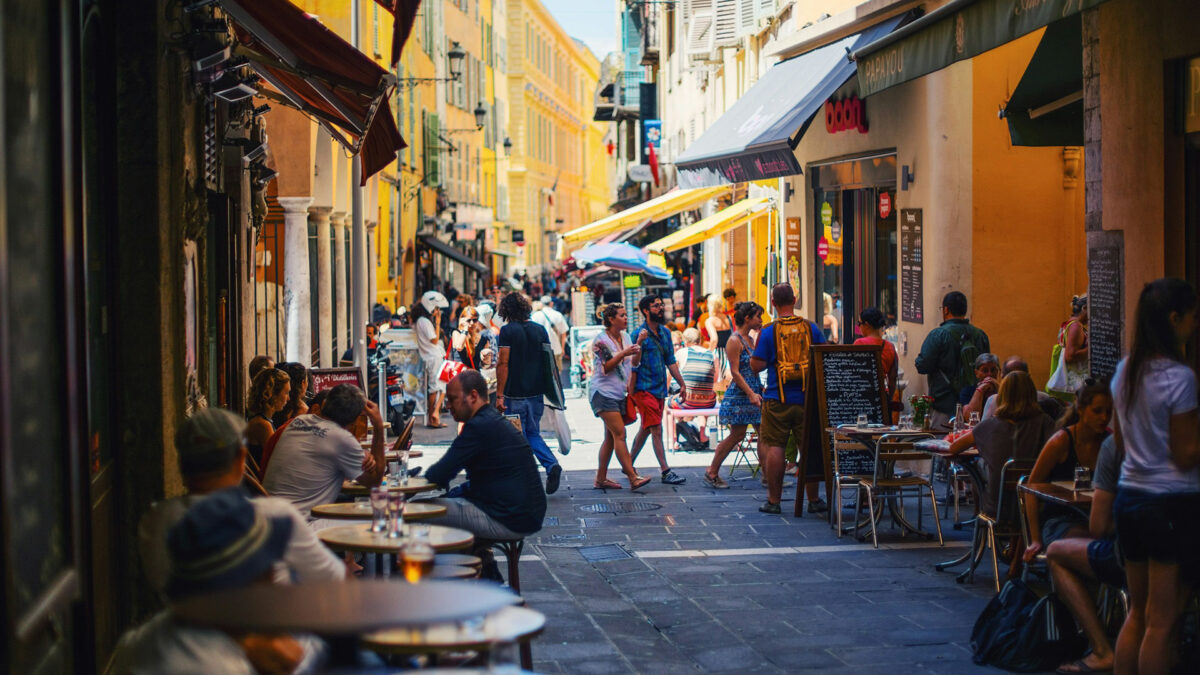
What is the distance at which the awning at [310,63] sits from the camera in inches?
316

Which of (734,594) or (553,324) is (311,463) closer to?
(734,594)

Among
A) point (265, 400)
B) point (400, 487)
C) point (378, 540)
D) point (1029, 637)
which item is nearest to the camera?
point (378, 540)

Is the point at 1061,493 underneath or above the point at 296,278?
underneath

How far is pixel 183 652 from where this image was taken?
3.71m

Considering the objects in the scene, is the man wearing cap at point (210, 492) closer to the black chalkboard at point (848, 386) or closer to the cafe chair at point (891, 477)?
the cafe chair at point (891, 477)

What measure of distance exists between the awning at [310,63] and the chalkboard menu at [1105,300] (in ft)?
14.5

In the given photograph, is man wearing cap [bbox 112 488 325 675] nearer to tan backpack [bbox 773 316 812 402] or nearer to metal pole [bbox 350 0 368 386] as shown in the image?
tan backpack [bbox 773 316 812 402]

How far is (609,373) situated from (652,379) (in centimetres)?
44

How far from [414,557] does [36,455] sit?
1304 millimetres

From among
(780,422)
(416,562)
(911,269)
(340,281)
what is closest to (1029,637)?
(416,562)

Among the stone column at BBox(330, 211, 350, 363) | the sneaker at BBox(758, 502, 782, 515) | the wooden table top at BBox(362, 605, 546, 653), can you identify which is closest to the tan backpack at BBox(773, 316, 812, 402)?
the sneaker at BBox(758, 502, 782, 515)

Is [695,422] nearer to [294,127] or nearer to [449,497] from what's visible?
[294,127]

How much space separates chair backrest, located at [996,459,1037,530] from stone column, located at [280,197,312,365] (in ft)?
34.5

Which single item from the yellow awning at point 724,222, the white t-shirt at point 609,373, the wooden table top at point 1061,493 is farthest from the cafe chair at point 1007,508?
the yellow awning at point 724,222
